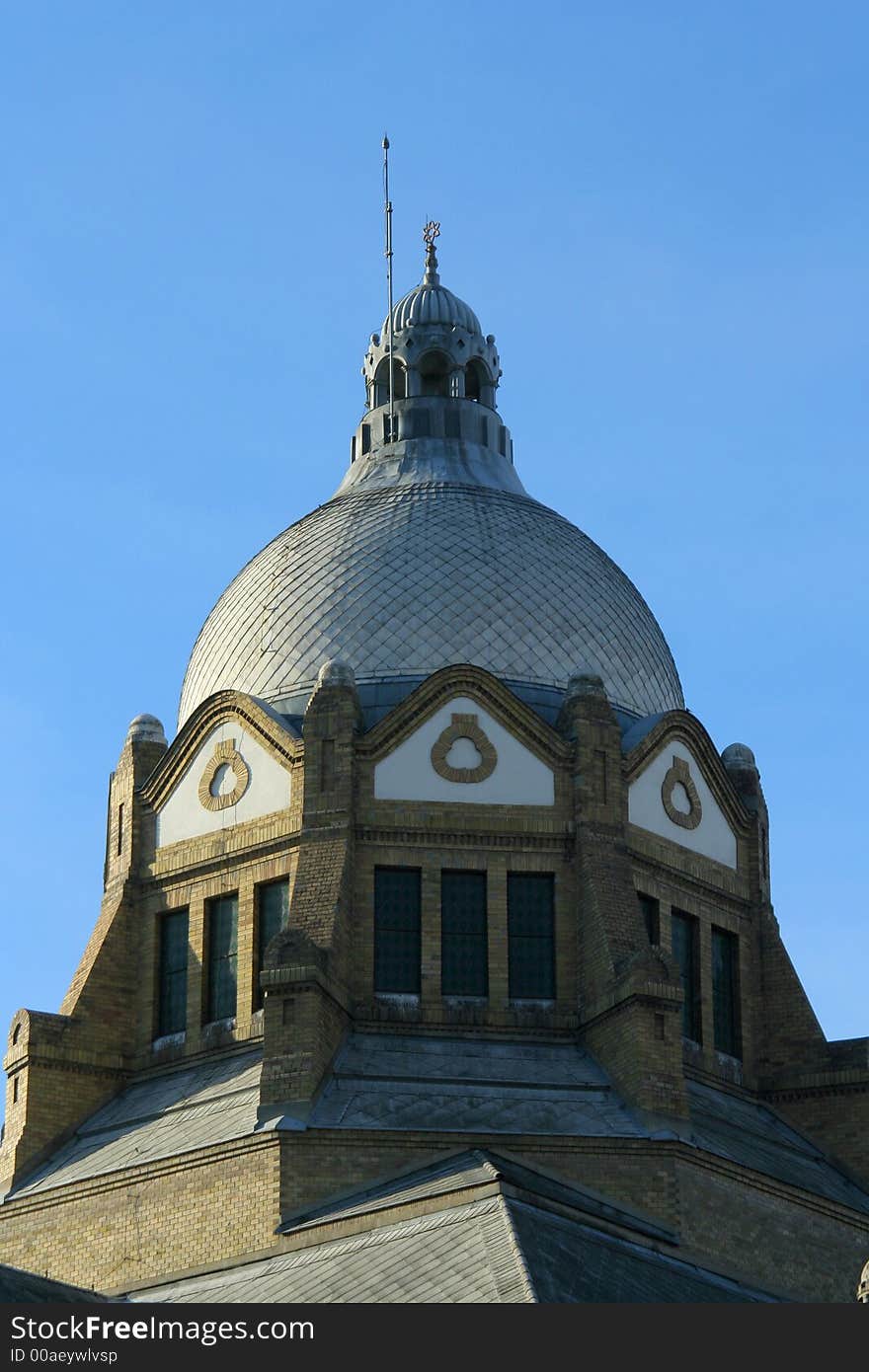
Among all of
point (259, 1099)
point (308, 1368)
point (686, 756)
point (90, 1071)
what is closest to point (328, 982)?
point (259, 1099)

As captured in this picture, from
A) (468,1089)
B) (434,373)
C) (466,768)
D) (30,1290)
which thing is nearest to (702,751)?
(466,768)

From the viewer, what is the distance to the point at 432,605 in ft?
176

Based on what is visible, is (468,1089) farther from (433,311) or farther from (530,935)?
(433,311)

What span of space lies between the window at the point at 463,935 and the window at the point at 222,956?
148 inches

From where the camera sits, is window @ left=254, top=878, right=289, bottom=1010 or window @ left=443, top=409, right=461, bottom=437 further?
window @ left=443, top=409, right=461, bottom=437

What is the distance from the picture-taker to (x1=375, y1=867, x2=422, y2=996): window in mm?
49656

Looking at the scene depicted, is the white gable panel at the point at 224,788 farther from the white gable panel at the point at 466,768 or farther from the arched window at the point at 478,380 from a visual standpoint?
the arched window at the point at 478,380

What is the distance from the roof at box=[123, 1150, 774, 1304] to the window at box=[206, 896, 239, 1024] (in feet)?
21.7

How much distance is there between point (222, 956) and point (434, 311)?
49.5 ft

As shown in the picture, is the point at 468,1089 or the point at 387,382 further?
the point at 387,382

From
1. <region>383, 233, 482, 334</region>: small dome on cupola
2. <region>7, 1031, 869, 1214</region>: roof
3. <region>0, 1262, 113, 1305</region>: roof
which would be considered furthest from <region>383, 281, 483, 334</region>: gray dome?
<region>0, 1262, 113, 1305</region>: roof

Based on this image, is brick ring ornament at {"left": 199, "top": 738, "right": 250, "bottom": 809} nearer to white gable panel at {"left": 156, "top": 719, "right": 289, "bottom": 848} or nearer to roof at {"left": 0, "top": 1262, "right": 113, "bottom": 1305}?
white gable panel at {"left": 156, "top": 719, "right": 289, "bottom": 848}

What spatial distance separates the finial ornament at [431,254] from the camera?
59.8 meters

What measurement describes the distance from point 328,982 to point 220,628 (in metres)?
10.3
